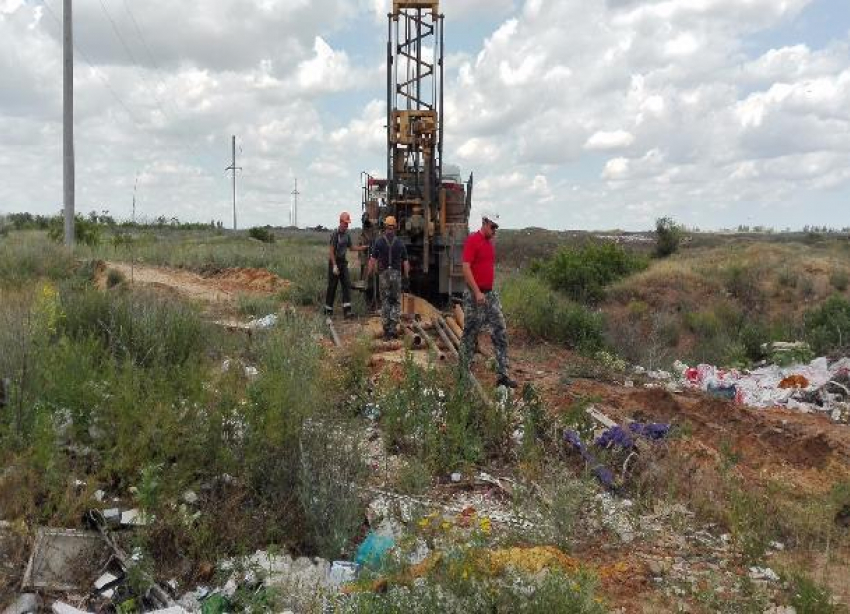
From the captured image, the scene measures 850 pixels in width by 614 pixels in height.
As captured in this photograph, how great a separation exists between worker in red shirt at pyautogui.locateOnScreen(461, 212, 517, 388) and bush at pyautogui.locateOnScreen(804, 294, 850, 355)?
26.6 ft

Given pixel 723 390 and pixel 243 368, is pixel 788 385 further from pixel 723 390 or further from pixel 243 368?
pixel 243 368

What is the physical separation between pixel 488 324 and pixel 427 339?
1.65 meters

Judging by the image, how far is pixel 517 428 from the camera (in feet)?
23.8

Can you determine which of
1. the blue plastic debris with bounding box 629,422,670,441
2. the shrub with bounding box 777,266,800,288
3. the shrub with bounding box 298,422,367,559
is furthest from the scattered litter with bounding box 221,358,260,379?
the shrub with bounding box 777,266,800,288

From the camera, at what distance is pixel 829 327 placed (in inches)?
640

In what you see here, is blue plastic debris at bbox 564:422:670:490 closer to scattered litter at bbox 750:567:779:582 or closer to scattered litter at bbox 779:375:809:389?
scattered litter at bbox 750:567:779:582

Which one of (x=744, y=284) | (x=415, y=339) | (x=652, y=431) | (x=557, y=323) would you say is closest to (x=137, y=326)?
(x=652, y=431)

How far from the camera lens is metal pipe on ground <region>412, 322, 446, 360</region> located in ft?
32.3

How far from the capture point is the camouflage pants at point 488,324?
897cm

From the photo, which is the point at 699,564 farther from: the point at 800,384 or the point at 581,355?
the point at 581,355

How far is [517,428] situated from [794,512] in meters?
2.29

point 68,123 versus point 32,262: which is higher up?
point 68,123

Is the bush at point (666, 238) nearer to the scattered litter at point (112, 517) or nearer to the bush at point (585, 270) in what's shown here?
the bush at point (585, 270)

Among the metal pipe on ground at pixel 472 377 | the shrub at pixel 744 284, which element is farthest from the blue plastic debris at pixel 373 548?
the shrub at pixel 744 284
